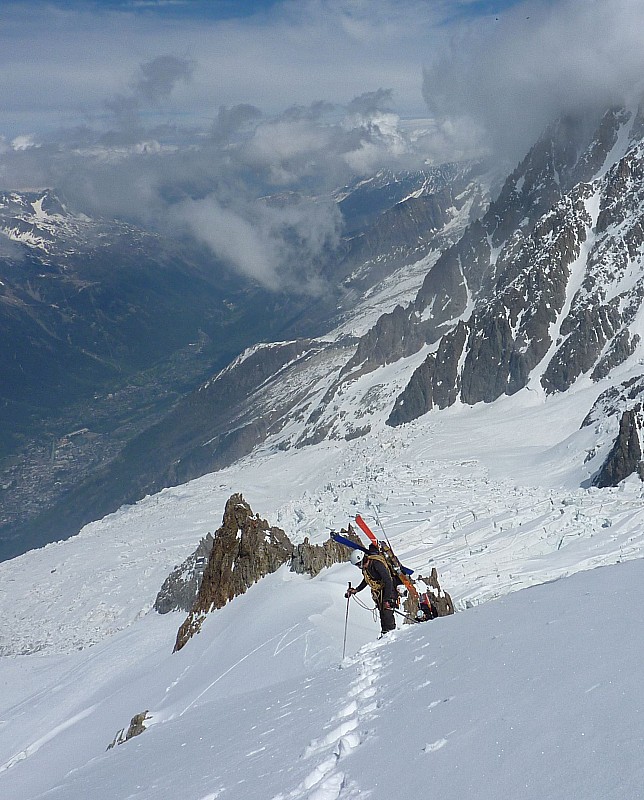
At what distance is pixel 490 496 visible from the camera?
179 ft

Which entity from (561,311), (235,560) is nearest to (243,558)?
(235,560)

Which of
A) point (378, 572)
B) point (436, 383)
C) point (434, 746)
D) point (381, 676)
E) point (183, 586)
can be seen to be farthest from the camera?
point (436, 383)

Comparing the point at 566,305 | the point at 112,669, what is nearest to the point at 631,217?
the point at 566,305

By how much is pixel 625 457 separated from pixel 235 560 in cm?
3430

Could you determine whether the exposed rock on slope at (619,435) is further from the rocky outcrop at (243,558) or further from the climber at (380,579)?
the climber at (380,579)

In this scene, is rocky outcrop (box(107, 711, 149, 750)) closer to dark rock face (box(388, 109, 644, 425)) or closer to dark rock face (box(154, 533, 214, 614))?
dark rock face (box(154, 533, 214, 614))

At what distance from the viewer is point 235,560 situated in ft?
118

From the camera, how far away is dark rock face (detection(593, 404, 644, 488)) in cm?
5322

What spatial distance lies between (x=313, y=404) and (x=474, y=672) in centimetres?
19026

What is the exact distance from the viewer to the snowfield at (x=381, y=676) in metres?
6.32

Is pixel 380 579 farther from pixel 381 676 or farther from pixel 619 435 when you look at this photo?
pixel 619 435

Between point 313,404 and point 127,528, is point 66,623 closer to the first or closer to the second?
point 127,528

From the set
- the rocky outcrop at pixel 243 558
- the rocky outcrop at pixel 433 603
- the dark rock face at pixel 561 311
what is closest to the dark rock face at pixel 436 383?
the dark rock face at pixel 561 311

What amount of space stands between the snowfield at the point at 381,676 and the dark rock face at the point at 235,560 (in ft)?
6.68
